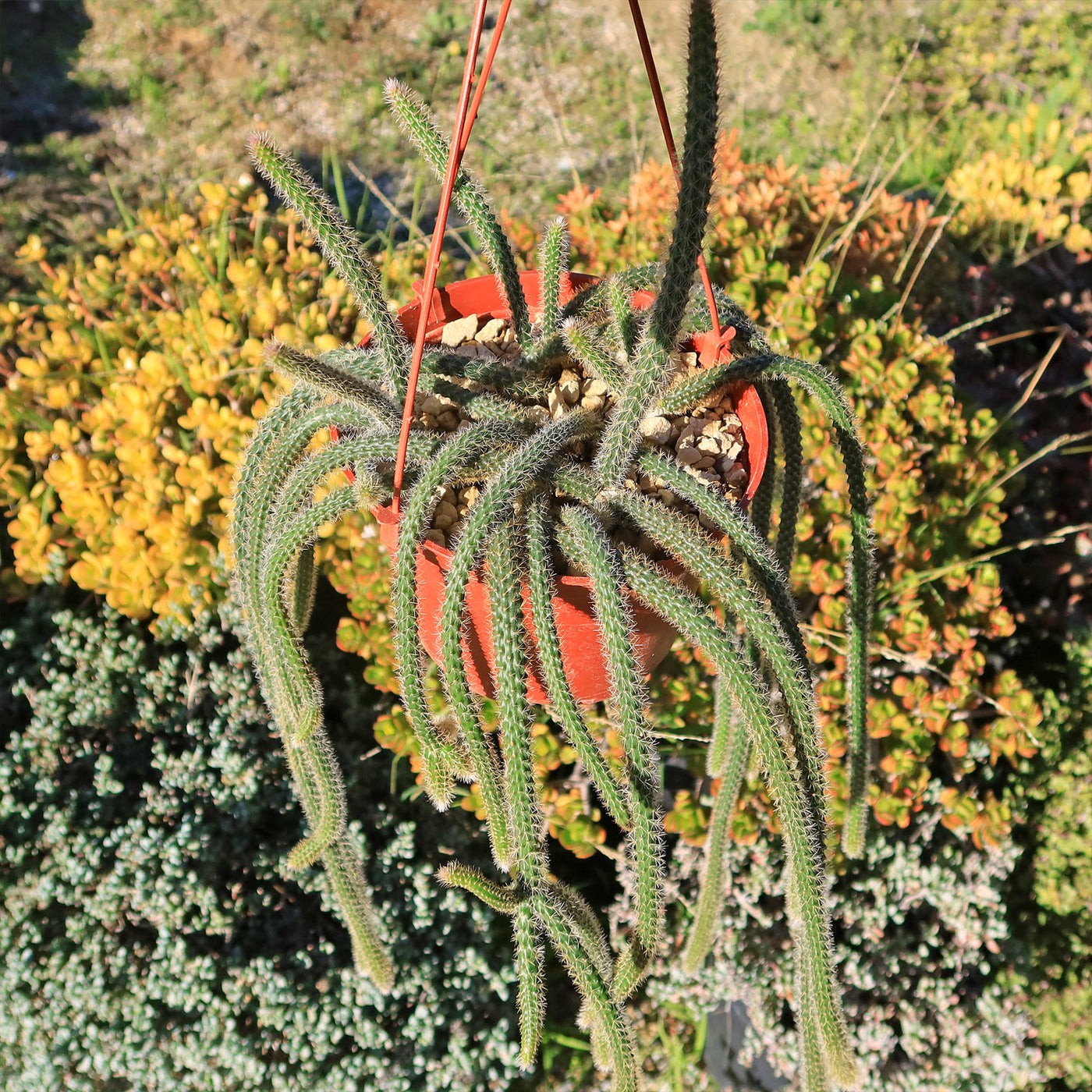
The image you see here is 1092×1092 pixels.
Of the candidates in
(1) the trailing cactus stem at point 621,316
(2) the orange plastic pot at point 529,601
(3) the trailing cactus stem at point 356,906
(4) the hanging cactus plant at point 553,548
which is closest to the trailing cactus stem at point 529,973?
(4) the hanging cactus plant at point 553,548

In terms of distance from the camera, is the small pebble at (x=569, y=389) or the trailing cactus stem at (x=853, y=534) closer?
the trailing cactus stem at (x=853, y=534)

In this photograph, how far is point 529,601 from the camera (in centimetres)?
121

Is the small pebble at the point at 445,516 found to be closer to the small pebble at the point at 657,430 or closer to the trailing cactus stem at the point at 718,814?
the small pebble at the point at 657,430

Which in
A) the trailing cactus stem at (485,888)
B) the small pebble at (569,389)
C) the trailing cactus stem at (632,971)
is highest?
the small pebble at (569,389)

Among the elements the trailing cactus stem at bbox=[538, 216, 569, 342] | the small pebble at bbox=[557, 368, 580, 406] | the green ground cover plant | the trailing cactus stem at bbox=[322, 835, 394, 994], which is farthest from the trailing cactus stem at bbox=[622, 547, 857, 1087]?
the green ground cover plant

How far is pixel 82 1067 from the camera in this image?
190cm

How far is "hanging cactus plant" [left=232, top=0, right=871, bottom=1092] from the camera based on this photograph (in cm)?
112

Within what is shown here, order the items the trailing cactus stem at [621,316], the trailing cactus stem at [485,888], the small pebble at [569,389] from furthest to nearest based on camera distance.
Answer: the small pebble at [569,389], the trailing cactus stem at [621,316], the trailing cactus stem at [485,888]

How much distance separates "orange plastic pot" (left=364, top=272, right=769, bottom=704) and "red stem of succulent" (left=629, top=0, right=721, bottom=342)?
14 cm

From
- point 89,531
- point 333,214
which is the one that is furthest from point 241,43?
A: point 333,214

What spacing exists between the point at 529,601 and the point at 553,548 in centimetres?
9

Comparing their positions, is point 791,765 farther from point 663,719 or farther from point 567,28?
point 567,28

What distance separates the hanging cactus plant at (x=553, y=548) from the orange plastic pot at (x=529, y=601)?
0.04 metres

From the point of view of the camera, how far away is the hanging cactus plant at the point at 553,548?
1.12 m
